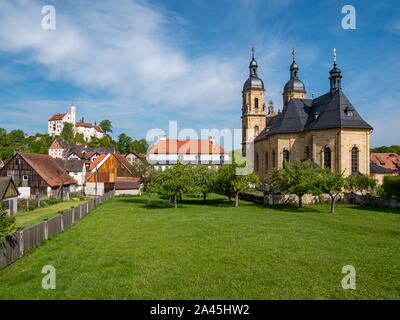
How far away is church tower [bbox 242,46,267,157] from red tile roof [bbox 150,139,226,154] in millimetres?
11617

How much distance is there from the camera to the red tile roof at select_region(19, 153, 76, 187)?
120ft

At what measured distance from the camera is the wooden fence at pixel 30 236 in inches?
378

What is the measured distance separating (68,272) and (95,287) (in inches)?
71.8

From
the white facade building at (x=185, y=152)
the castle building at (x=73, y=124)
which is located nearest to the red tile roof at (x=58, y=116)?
the castle building at (x=73, y=124)

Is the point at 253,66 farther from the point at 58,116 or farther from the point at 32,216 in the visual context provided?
the point at 58,116

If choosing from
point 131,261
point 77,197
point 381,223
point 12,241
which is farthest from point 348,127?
point 77,197

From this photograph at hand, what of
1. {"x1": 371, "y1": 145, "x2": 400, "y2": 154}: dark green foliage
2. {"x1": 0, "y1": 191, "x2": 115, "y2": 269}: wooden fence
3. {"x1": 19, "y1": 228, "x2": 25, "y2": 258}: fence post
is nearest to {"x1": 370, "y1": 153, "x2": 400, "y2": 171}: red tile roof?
{"x1": 371, "y1": 145, "x2": 400, "y2": 154}: dark green foliage

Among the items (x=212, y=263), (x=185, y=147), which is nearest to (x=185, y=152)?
(x=185, y=147)

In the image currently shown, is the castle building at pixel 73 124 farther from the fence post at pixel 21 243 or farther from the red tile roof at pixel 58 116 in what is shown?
the fence post at pixel 21 243

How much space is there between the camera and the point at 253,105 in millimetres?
55656

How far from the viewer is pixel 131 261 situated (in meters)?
9.69

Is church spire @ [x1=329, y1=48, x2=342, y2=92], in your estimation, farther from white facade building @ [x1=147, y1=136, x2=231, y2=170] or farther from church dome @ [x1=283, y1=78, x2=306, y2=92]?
white facade building @ [x1=147, y1=136, x2=231, y2=170]

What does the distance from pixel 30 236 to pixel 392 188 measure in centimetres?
3076
